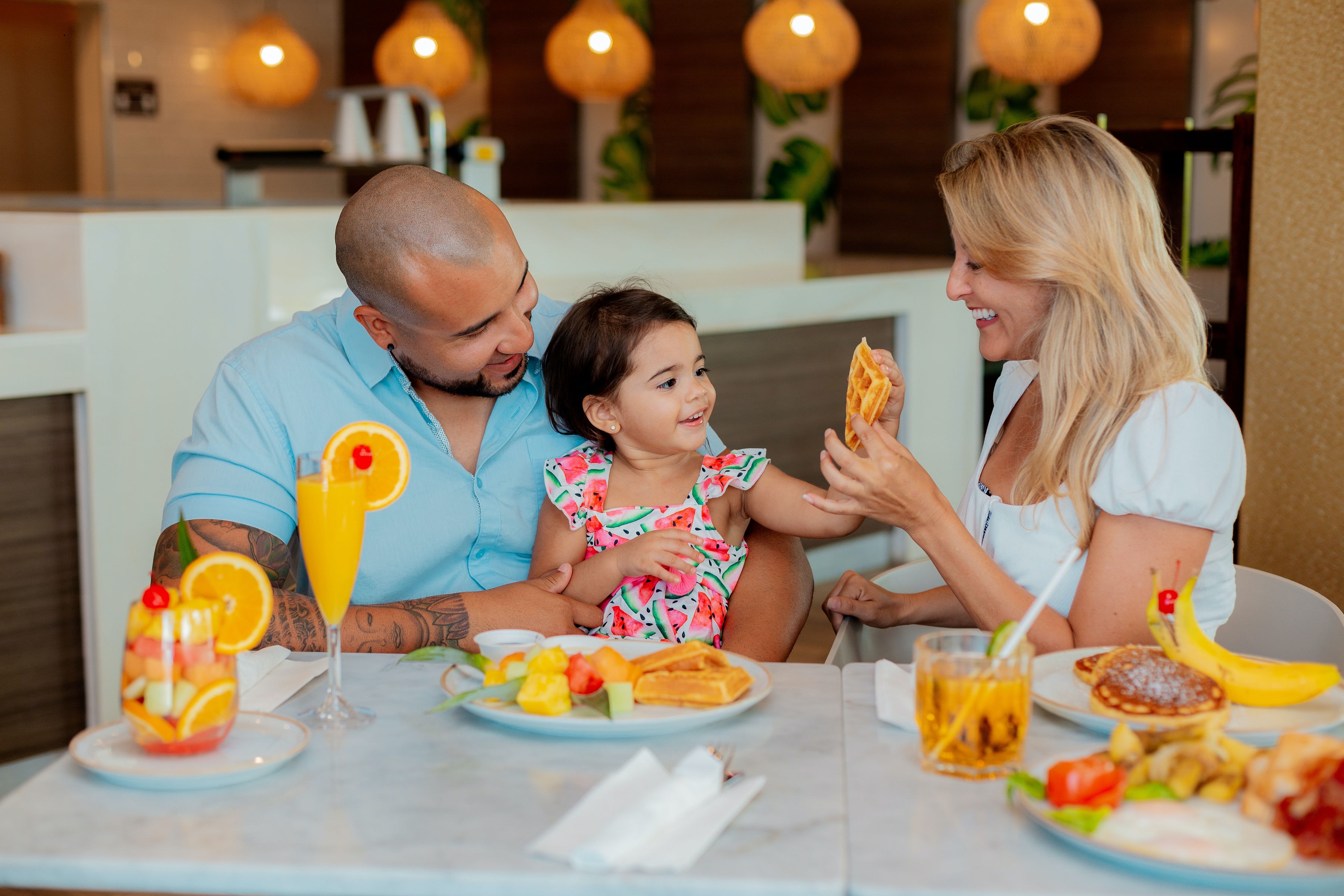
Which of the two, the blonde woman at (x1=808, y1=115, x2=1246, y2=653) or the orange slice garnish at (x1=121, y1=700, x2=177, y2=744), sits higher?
the blonde woman at (x1=808, y1=115, x2=1246, y2=653)

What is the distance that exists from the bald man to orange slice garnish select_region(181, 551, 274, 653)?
50 centimetres

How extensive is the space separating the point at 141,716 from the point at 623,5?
7762mm

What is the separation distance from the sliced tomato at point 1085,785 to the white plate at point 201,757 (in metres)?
0.65

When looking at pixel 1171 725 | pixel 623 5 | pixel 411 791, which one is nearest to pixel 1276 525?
→ pixel 1171 725

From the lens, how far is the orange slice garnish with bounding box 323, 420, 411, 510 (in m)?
1.42

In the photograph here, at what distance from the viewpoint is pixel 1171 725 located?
3.82ft

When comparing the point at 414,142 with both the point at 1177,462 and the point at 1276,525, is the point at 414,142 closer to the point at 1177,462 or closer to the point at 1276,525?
the point at 1276,525

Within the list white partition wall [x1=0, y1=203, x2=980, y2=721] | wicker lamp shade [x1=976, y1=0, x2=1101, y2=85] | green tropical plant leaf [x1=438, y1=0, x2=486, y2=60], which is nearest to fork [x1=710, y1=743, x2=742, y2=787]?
white partition wall [x1=0, y1=203, x2=980, y2=721]

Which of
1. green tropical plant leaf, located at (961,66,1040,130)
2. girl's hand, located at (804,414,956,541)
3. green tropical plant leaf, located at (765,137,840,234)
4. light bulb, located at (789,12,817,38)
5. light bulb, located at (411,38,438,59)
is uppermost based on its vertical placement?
light bulb, located at (411,38,438,59)

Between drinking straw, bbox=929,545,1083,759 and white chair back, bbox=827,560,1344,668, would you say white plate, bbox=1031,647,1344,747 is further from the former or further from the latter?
white chair back, bbox=827,560,1344,668

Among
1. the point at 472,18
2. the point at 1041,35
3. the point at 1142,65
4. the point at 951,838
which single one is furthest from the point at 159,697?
the point at 472,18

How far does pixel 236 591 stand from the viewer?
1237 millimetres

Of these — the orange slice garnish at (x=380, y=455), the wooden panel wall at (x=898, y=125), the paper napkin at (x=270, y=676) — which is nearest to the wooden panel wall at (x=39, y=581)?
the paper napkin at (x=270, y=676)

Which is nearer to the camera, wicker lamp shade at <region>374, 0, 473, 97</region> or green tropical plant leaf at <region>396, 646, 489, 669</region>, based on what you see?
green tropical plant leaf at <region>396, 646, 489, 669</region>
